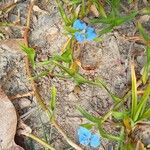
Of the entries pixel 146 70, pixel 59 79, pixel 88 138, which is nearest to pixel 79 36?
pixel 59 79

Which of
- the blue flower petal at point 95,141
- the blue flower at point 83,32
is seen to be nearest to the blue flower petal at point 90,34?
the blue flower at point 83,32

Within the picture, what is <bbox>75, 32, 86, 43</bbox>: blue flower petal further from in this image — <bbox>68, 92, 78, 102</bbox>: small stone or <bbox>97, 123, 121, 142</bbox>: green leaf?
<bbox>97, 123, 121, 142</bbox>: green leaf

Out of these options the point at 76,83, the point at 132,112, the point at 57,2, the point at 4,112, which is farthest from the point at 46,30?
the point at 132,112

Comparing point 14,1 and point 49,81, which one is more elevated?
point 14,1

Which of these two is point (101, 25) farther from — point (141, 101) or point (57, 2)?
point (141, 101)

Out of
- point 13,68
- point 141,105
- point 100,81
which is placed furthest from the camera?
point 13,68


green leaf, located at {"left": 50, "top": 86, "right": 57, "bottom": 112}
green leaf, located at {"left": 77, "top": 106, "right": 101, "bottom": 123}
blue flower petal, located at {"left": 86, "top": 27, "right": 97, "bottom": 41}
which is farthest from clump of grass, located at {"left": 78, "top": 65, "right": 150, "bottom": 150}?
blue flower petal, located at {"left": 86, "top": 27, "right": 97, "bottom": 41}

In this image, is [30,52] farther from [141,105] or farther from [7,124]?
[141,105]
